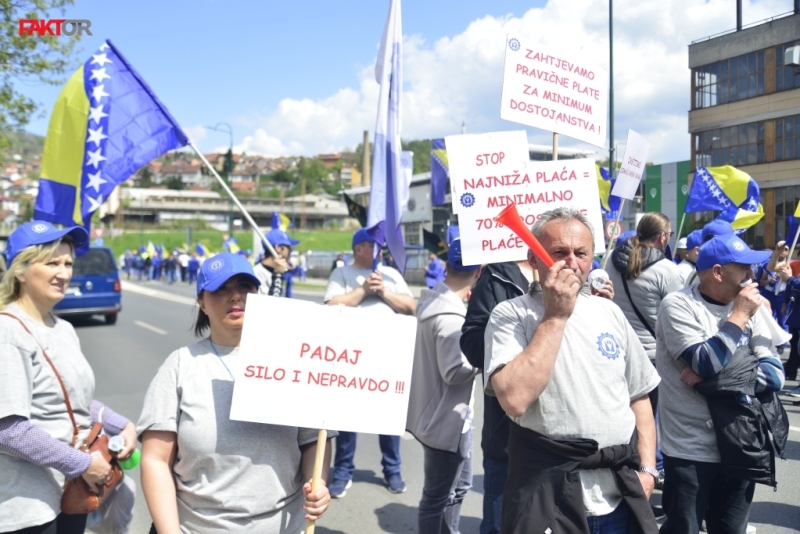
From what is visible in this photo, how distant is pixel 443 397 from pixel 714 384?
1.34m

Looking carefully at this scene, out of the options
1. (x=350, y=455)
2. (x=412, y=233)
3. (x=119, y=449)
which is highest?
(x=412, y=233)

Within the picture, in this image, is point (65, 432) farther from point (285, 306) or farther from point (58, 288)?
point (285, 306)

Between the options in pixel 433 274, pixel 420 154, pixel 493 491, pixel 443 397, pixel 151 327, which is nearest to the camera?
pixel 493 491

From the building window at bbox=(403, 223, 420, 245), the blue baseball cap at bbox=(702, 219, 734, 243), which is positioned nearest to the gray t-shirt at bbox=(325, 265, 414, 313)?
the blue baseball cap at bbox=(702, 219, 734, 243)

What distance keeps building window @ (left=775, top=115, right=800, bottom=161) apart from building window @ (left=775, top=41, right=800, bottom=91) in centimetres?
149

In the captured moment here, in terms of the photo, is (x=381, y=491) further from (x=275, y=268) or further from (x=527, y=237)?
(x=527, y=237)

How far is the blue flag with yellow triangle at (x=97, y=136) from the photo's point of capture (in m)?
4.53

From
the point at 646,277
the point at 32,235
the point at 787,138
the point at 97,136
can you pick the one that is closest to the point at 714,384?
the point at 646,277

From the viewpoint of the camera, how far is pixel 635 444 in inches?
99.4

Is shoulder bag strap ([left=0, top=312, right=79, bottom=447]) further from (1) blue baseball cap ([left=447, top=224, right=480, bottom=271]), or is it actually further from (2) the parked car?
(2) the parked car

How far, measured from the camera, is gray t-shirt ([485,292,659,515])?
2.31 meters

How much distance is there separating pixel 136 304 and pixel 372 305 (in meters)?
21.1

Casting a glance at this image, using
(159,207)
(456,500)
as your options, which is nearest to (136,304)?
(456,500)

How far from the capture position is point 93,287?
16.7 meters
